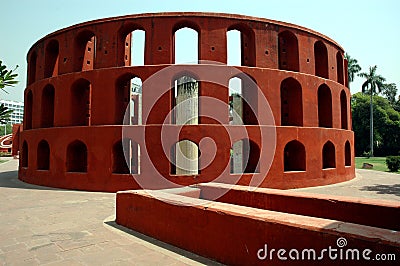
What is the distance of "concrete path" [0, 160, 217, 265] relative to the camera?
4430mm

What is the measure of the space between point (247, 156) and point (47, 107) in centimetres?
996

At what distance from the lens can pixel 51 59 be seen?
15336 millimetres

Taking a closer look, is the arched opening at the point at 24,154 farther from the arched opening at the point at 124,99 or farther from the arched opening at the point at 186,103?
the arched opening at the point at 186,103

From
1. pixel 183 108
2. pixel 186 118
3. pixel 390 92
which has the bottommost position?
pixel 186 118

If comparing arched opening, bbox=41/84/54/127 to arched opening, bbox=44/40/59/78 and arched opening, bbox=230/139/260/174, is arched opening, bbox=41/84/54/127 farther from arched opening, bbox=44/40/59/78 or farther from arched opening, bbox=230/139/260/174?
arched opening, bbox=230/139/260/174

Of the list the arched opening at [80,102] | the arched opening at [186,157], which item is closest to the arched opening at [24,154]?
the arched opening at [80,102]

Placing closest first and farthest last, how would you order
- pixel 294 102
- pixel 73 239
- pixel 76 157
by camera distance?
pixel 73 239
pixel 76 157
pixel 294 102

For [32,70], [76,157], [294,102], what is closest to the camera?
[76,157]

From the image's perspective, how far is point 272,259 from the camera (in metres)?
3.57

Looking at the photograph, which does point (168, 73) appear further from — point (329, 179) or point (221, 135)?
point (329, 179)

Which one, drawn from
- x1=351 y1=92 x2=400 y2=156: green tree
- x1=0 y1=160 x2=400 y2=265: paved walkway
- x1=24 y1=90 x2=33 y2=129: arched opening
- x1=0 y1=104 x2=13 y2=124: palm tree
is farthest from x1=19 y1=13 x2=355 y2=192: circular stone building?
x1=351 y1=92 x2=400 y2=156: green tree

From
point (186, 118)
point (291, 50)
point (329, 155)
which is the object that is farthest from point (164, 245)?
point (329, 155)

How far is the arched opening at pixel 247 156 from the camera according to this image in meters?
12.4

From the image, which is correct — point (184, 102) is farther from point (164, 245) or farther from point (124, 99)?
point (164, 245)
